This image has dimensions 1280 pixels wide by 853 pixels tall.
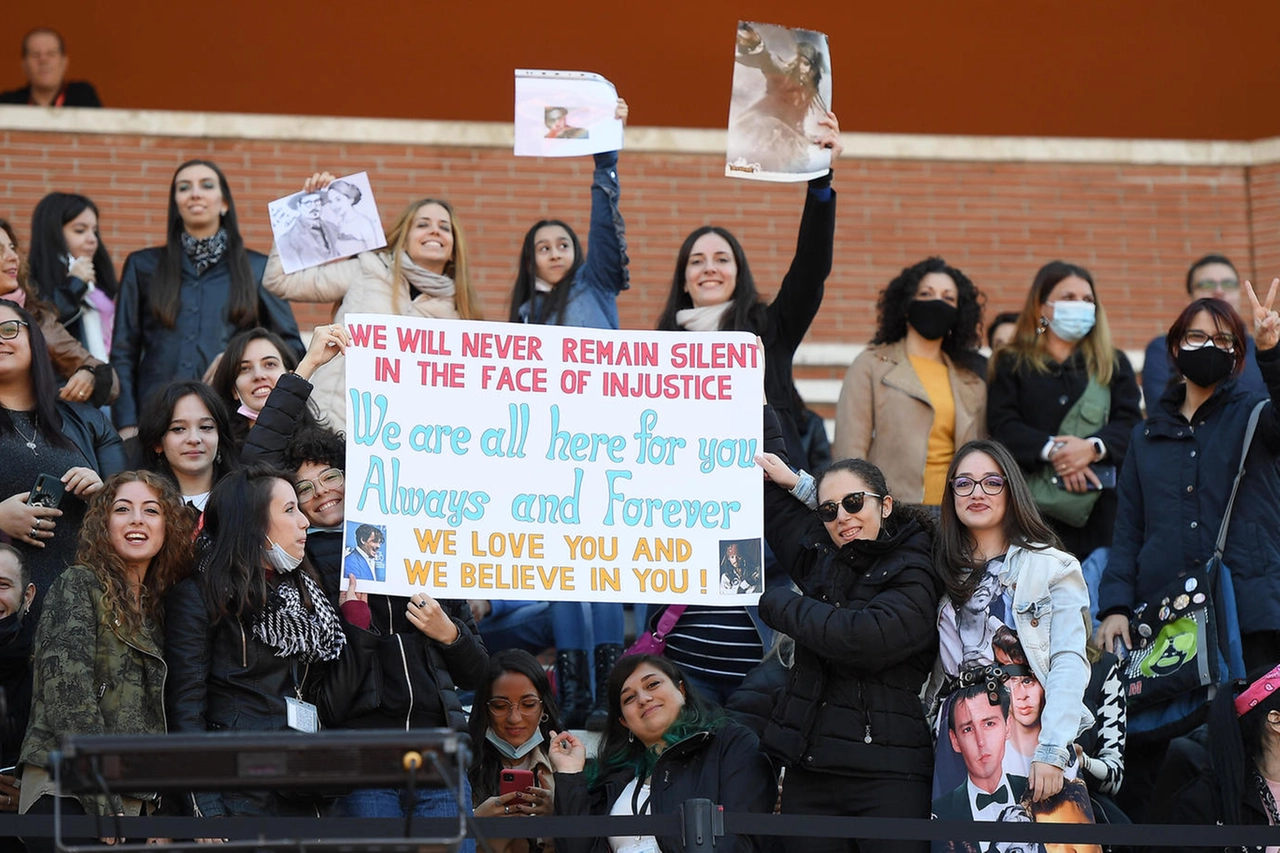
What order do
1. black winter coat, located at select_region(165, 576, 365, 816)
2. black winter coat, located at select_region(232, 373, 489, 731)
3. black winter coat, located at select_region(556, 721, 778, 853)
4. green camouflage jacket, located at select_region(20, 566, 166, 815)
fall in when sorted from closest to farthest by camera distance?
green camouflage jacket, located at select_region(20, 566, 166, 815)
black winter coat, located at select_region(165, 576, 365, 816)
black winter coat, located at select_region(232, 373, 489, 731)
black winter coat, located at select_region(556, 721, 778, 853)

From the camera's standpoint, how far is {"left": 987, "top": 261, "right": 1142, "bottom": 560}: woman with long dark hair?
8.15 m

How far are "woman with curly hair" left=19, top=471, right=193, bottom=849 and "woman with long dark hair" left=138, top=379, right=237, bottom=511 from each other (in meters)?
0.64

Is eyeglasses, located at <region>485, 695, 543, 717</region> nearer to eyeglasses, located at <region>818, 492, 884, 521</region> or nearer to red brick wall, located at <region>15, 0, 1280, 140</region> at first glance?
eyeglasses, located at <region>818, 492, 884, 521</region>

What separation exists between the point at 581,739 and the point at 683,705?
66 centimetres

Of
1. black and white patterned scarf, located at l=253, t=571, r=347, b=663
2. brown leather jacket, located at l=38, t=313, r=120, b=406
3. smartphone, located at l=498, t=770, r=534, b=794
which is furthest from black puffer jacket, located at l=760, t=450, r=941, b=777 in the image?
brown leather jacket, located at l=38, t=313, r=120, b=406

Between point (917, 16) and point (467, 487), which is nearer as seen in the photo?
point (467, 487)

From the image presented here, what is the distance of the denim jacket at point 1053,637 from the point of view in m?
5.87

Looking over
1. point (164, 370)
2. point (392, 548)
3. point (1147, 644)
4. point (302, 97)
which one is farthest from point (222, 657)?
point (302, 97)

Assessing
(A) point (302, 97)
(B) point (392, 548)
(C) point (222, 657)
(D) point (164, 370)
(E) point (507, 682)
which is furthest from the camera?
(A) point (302, 97)

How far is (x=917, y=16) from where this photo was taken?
13.3 metres

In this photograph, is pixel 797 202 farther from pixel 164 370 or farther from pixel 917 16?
pixel 164 370


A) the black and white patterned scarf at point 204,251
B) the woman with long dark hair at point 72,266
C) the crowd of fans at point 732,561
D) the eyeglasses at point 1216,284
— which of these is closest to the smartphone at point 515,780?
the crowd of fans at point 732,561

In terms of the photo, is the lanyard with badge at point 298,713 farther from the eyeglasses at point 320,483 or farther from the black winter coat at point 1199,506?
the black winter coat at point 1199,506

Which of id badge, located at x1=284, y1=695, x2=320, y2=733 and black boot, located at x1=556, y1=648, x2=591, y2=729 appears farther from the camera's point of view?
black boot, located at x1=556, y1=648, x2=591, y2=729
